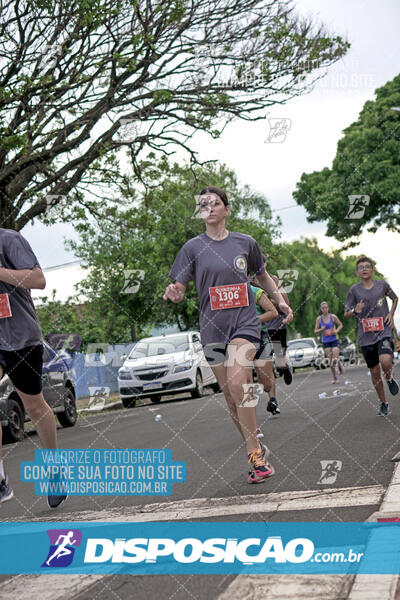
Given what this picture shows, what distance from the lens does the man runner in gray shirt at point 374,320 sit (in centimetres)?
959

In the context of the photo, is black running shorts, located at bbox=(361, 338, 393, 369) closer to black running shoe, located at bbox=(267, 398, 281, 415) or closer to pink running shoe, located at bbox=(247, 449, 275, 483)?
black running shoe, located at bbox=(267, 398, 281, 415)

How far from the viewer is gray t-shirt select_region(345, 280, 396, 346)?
9.60 metres

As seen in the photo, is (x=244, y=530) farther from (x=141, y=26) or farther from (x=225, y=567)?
(x=141, y=26)

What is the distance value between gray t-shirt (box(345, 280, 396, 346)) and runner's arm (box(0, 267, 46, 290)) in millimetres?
4969

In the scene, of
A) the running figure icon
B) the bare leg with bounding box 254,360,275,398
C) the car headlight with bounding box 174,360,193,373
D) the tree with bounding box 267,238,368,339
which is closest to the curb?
the running figure icon

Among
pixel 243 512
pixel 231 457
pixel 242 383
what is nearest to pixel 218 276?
pixel 242 383

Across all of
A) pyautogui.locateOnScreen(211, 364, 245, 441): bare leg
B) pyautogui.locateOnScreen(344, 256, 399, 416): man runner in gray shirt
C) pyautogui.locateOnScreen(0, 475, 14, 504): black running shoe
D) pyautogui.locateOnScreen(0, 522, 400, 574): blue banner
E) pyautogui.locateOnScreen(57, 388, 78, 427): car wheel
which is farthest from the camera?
pyautogui.locateOnScreen(57, 388, 78, 427): car wheel

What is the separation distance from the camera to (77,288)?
43.4m

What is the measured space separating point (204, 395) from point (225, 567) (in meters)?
17.0

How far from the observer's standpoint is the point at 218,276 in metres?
5.98

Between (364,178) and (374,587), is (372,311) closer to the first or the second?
(374,587)

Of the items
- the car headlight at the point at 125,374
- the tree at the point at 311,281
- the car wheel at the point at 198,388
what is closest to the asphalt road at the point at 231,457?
the car headlight at the point at 125,374

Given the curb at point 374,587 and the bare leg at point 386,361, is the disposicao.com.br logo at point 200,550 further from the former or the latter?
the bare leg at point 386,361

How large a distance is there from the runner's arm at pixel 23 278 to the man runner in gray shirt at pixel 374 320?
4.82 metres
